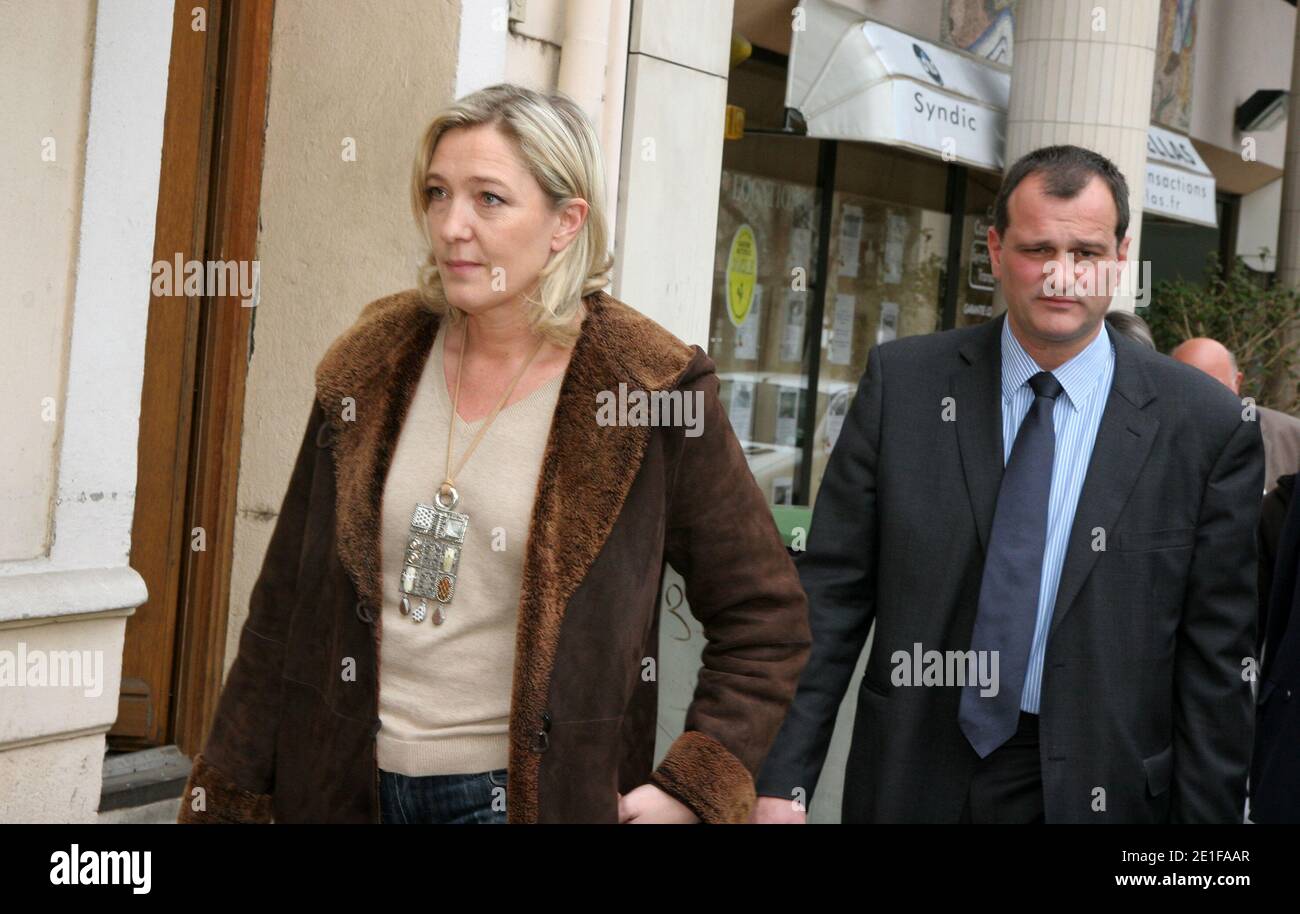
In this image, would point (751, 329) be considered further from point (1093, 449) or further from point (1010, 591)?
point (1010, 591)

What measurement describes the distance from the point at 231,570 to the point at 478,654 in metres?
3.17

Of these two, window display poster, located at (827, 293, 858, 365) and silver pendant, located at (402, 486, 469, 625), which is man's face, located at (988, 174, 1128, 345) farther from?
window display poster, located at (827, 293, 858, 365)

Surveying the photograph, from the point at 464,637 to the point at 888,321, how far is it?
9507mm

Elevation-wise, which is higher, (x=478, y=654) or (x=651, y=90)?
(x=651, y=90)

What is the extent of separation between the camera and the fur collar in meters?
2.58

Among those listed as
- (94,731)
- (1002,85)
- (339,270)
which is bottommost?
(94,731)

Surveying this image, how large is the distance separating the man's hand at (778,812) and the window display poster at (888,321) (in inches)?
339

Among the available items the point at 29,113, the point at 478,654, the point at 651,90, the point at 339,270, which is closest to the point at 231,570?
the point at 339,270

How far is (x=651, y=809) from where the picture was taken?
2.70m

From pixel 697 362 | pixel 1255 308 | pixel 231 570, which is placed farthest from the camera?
pixel 1255 308

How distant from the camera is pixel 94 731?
4496 millimetres

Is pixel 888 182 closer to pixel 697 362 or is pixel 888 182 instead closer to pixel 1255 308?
pixel 1255 308

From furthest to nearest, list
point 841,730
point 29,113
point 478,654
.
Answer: point 841,730
point 29,113
point 478,654

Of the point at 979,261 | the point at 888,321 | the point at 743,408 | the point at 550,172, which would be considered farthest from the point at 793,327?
the point at 550,172
